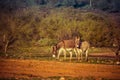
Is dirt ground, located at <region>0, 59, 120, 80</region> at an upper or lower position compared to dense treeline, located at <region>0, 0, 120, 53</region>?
Answer: lower

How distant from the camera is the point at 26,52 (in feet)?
33.0

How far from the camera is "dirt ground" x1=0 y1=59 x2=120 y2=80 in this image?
966 centimetres

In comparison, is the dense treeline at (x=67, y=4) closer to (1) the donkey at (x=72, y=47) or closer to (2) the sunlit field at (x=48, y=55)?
(1) the donkey at (x=72, y=47)

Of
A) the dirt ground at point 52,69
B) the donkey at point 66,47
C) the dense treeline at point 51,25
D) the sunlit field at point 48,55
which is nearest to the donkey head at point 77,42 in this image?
the donkey at point 66,47

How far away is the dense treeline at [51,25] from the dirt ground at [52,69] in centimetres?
52

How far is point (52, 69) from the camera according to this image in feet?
32.4

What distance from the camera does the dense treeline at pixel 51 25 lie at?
9664mm

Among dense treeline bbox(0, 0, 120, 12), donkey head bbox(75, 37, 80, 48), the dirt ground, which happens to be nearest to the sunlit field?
the dirt ground

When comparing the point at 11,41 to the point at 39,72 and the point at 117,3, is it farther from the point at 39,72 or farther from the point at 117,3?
the point at 117,3

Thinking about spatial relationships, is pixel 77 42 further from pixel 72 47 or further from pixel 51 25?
pixel 51 25

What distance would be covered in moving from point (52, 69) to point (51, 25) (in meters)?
1.26

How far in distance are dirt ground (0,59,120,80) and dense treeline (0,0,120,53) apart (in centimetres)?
52

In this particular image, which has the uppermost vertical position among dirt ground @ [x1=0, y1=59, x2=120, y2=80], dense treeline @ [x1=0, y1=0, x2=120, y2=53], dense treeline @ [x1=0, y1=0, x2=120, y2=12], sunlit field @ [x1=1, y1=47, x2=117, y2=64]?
dense treeline @ [x1=0, y1=0, x2=120, y2=12]

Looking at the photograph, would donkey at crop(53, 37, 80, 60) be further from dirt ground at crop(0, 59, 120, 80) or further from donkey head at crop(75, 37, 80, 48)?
dirt ground at crop(0, 59, 120, 80)
